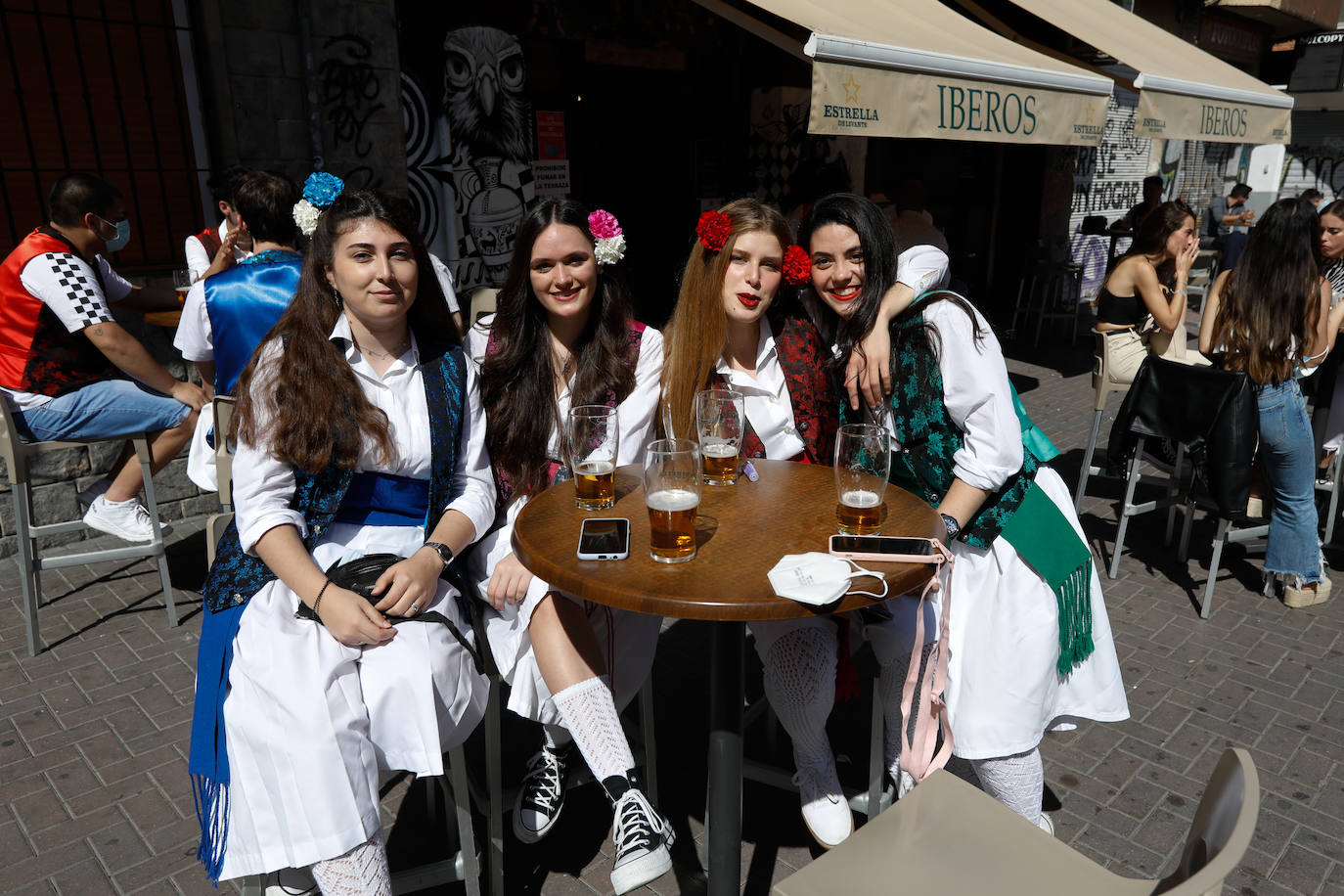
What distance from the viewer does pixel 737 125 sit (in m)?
8.15

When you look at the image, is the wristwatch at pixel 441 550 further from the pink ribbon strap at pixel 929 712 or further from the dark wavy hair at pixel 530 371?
the pink ribbon strap at pixel 929 712

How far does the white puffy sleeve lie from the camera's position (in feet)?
7.38

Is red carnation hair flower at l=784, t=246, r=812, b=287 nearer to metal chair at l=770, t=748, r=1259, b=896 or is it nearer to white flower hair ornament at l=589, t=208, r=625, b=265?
white flower hair ornament at l=589, t=208, r=625, b=265

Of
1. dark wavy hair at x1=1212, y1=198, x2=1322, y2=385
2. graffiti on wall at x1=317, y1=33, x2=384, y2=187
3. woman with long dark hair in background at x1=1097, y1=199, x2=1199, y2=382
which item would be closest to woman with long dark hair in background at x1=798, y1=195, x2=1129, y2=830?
dark wavy hair at x1=1212, y1=198, x2=1322, y2=385

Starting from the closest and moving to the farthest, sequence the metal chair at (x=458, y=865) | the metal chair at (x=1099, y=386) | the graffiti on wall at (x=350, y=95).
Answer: the metal chair at (x=458, y=865)
the metal chair at (x=1099, y=386)
the graffiti on wall at (x=350, y=95)

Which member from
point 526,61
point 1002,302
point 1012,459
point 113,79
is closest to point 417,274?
point 1012,459

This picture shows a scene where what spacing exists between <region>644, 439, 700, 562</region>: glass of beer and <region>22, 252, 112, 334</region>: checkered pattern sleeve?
129 inches

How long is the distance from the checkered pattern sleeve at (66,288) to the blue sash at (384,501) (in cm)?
235

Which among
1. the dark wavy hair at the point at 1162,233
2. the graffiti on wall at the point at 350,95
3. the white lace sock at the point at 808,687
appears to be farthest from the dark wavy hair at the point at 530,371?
the dark wavy hair at the point at 1162,233

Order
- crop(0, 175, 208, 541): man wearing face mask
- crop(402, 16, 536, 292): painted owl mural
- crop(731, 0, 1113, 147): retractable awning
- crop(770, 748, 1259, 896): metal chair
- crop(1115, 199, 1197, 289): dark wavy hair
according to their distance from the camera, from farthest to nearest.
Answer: crop(402, 16, 536, 292): painted owl mural → crop(1115, 199, 1197, 289): dark wavy hair → crop(0, 175, 208, 541): man wearing face mask → crop(731, 0, 1113, 147): retractable awning → crop(770, 748, 1259, 896): metal chair

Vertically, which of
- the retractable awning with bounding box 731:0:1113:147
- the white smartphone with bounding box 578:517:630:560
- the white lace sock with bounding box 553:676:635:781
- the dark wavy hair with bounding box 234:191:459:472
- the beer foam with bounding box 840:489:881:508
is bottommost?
the white lace sock with bounding box 553:676:635:781

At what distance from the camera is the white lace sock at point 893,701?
2.42 metres

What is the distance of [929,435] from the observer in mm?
2402

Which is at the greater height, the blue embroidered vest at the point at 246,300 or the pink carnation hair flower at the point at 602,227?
the pink carnation hair flower at the point at 602,227
